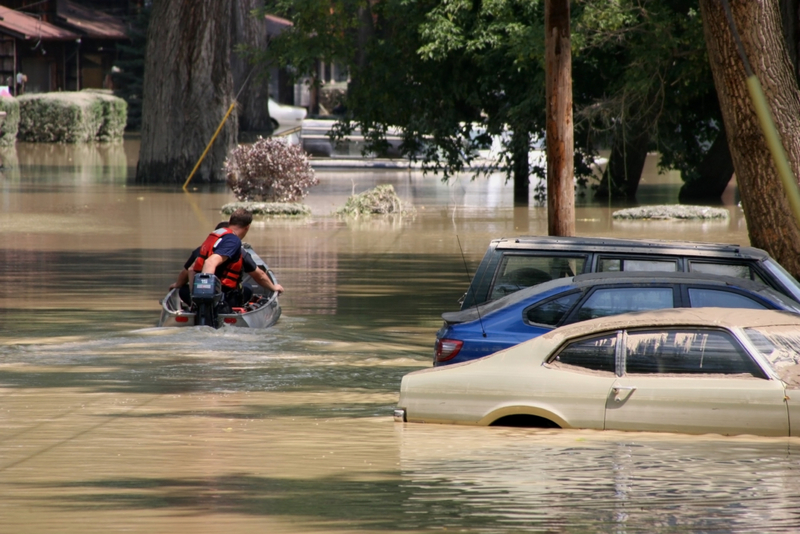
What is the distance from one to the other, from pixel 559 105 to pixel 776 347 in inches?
273

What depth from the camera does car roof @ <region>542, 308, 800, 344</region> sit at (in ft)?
27.1

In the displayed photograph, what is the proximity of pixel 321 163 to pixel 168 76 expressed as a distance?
10.9 meters

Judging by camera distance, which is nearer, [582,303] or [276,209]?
[582,303]

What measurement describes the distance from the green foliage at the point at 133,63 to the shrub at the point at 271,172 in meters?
35.1

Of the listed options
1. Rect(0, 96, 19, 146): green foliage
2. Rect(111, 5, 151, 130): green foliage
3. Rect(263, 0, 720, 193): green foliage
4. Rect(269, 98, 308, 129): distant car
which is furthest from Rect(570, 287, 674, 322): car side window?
Rect(269, 98, 308, 129): distant car

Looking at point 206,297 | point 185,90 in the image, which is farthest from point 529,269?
point 185,90

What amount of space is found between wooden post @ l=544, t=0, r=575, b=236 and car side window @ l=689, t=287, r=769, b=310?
17.4 ft

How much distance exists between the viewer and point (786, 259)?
43.8 ft

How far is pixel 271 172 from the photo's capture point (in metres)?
29.9

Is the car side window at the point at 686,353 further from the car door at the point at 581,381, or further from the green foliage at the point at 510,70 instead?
the green foliage at the point at 510,70

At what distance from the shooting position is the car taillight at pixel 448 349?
358 inches

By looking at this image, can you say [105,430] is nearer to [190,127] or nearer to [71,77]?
[190,127]

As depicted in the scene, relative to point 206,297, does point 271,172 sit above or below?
above

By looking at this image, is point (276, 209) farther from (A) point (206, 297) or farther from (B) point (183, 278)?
(A) point (206, 297)
